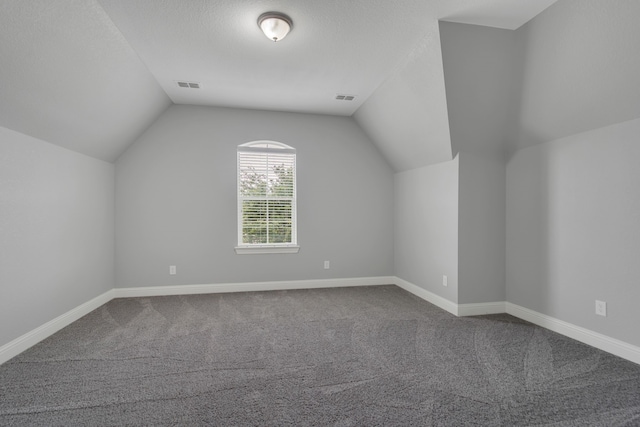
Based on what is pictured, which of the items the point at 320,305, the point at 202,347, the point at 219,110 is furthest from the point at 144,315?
the point at 219,110

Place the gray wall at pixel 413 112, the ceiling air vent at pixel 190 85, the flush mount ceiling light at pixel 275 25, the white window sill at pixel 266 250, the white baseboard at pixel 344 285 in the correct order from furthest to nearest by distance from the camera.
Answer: the white window sill at pixel 266 250 < the ceiling air vent at pixel 190 85 < the gray wall at pixel 413 112 < the white baseboard at pixel 344 285 < the flush mount ceiling light at pixel 275 25

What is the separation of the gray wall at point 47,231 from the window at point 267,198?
5.60ft

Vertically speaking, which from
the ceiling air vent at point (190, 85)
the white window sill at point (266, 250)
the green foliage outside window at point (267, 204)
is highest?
the ceiling air vent at point (190, 85)

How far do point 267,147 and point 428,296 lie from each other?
301 centimetres

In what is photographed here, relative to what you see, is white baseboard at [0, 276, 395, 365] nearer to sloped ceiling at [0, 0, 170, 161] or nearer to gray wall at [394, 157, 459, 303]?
gray wall at [394, 157, 459, 303]

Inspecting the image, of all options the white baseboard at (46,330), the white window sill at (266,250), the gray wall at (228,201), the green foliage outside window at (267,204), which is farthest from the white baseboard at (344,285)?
the green foliage outside window at (267,204)

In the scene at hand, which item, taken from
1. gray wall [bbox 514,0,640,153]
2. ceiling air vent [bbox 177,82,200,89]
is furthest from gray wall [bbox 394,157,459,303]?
ceiling air vent [bbox 177,82,200,89]

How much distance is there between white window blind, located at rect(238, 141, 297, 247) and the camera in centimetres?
475

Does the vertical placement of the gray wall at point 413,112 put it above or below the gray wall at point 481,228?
above

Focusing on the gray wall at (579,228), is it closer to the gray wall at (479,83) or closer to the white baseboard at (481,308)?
the white baseboard at (481,308)

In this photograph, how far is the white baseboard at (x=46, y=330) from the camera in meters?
2.54

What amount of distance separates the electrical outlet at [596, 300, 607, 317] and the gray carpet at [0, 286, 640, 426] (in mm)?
306

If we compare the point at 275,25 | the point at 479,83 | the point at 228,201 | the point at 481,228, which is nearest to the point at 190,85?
the point at 228,201

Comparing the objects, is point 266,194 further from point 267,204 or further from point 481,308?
point 481,308
